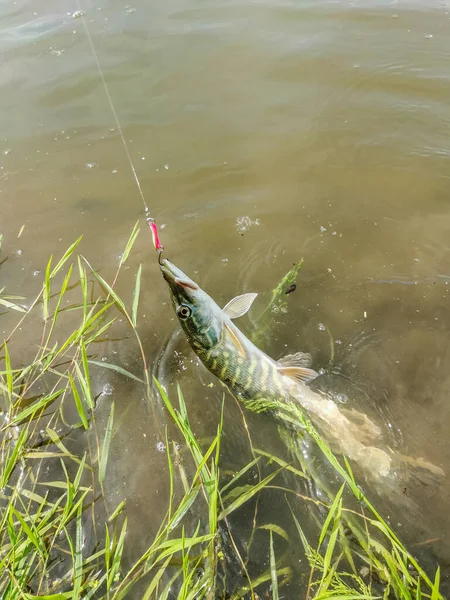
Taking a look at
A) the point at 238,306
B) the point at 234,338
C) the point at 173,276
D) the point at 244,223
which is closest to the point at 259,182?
the point at 244,223

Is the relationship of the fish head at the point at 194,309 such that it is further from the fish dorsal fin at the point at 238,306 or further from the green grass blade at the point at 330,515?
the green grass blade at the point at 330,515

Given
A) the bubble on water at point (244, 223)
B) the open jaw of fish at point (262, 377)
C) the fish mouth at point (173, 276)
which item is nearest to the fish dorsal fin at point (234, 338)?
the open jaw of fish at point (262, 377)

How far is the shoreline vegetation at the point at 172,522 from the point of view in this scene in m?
1.91

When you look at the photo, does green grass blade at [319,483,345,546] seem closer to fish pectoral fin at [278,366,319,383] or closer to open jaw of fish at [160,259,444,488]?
open jaw of fish at [160,259,444,488]

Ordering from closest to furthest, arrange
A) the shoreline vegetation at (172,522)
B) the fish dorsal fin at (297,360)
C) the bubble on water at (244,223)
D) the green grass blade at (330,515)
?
the green grass blade at (330,515), the shoreline vegetation at (172,522), the fish dorsal fin at (297,360), the bubble on water at (244,223)

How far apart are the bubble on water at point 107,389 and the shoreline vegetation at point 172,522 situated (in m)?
0.15

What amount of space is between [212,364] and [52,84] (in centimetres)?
492

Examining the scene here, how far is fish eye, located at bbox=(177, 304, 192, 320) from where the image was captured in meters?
2.30

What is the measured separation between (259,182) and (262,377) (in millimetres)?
2190

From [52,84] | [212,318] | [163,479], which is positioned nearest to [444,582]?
[163,479]

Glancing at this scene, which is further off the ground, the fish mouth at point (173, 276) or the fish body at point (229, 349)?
the fish mouth at point (173, 276)

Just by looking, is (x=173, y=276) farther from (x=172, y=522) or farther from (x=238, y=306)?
(x=172, y=522)

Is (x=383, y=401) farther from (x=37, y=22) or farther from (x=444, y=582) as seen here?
(x=37, y=22)

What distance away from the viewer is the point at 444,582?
2090 millimetres
